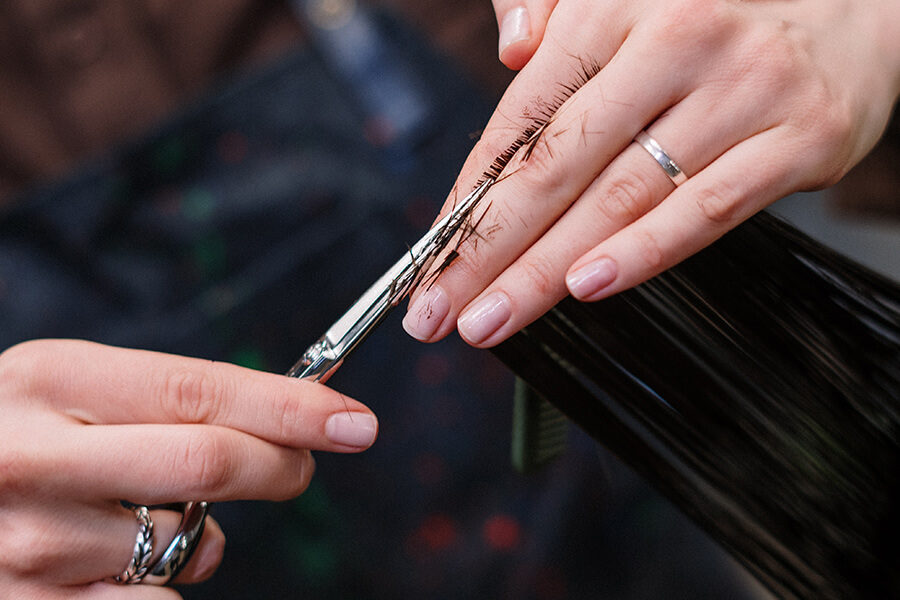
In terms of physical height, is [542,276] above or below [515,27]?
below

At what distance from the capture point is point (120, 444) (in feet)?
1.30

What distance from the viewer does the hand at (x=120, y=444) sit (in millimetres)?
396

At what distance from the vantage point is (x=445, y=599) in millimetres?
695

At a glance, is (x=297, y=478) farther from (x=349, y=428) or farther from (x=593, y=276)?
(x=593, y=276)

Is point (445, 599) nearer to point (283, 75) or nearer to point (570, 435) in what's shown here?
point (570, 435)

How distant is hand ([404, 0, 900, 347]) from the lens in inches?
16.5

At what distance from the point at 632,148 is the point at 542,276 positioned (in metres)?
0.12

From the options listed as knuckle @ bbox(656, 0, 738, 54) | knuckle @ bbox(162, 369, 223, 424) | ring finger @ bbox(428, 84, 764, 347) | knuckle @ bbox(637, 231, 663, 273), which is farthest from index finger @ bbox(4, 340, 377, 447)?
knuckle @ bbox(656, 0, 738, 54)

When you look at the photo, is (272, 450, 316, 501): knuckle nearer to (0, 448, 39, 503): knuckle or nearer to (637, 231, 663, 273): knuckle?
(0, 448, 39, 503): knuckle

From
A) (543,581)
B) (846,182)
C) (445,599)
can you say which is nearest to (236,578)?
(445,599)

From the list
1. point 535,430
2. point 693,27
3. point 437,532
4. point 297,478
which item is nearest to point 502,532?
point 437,532

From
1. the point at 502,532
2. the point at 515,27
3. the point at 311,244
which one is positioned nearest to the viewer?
the point at 515,27

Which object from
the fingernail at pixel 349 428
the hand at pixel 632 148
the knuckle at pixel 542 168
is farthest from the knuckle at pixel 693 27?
the fingernail at pixel 349 428

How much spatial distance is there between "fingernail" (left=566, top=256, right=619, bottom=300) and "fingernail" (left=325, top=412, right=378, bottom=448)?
0.17 metres
